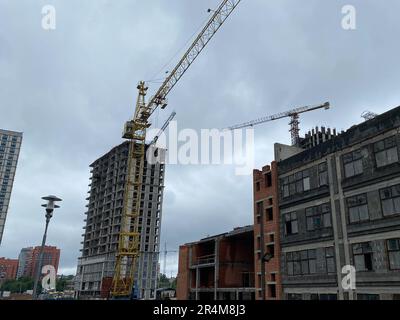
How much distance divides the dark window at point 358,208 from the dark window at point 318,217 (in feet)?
8.78

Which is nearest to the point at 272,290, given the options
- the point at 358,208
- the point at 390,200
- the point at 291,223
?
the point at 291,223

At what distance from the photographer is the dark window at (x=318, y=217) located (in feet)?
117

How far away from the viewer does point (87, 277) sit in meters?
128

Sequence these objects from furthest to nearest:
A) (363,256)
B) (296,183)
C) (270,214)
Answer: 1. (270,214)
2. (296,183)
3. (363,256)

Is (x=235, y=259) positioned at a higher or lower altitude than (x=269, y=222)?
lower

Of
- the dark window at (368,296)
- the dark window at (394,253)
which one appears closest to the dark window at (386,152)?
the dark window at (394,253)

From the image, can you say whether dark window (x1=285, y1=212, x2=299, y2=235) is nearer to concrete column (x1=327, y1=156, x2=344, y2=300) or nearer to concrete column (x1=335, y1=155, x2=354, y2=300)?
concrete column (x1=327, y1=156, x2=344, y2=300)

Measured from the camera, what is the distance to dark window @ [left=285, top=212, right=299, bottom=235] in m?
39.6

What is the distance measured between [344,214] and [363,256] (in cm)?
407

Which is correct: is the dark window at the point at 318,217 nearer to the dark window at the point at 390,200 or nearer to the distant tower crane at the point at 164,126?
the dark window at the point at 390,200

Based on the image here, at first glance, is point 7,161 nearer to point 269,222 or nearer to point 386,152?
point 269,222

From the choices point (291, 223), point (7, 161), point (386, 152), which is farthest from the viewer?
point (7, 161)

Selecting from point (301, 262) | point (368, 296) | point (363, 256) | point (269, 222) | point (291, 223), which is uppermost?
point (269, 222)

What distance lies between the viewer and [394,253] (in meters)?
28.6
